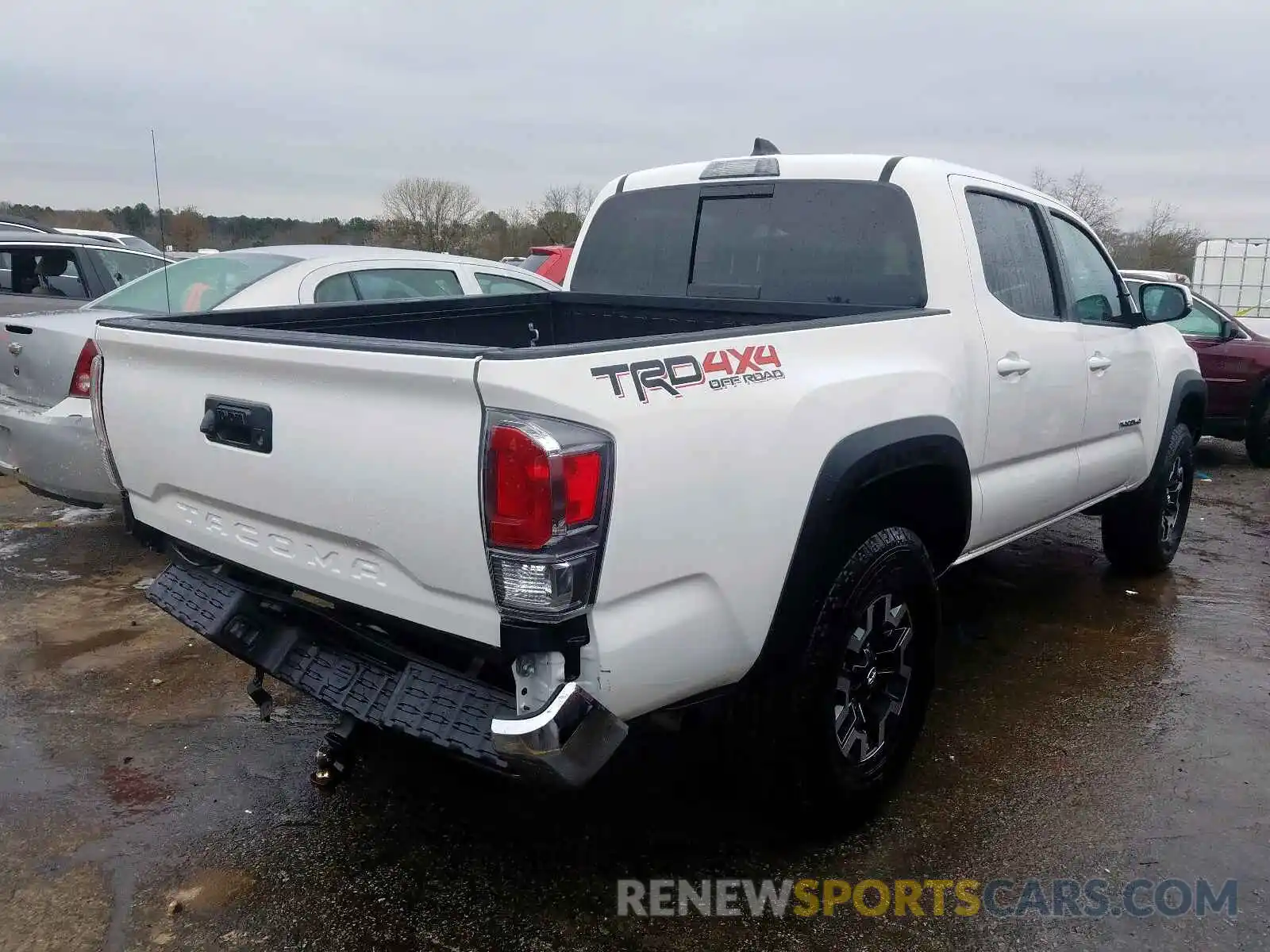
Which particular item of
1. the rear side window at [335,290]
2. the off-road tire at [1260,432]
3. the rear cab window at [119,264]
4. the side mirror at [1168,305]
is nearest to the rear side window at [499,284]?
the rear side window at [335,290]

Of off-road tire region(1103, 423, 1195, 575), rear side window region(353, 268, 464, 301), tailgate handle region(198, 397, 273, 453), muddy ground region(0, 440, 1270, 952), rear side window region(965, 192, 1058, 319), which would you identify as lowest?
muddy ground region(0, 440, 1270, 952)

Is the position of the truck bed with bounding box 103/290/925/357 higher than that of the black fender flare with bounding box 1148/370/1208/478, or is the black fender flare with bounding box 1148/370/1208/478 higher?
the truck bed with bounding box 103/290/925/357

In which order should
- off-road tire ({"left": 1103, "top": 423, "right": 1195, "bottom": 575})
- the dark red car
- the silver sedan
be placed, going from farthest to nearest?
the dark red car, off-road tire ({"left": 1103, "top": 423, "right": 1195, "bottom": 575}), the silver sedan

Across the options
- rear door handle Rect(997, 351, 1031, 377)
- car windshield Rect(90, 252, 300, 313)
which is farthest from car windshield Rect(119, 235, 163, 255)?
rear door handle Rect(997, 351, 1031, 377)

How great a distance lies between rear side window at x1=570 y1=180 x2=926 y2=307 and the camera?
350 centimetres

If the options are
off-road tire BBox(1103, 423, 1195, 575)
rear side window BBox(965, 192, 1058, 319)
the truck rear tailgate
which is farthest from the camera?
off-road tire BBox(1103, 423, 1195, 575)

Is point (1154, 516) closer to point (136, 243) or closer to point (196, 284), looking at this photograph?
point (196, 284)

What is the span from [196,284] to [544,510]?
15.0ft

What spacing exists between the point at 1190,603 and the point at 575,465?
4352 millimetres

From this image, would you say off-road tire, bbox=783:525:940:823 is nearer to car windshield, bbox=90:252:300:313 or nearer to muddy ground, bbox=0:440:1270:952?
muddy ground, bbox=0:440:1270:952

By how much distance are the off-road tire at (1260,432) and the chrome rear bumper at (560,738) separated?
8.85m

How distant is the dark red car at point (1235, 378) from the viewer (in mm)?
8898

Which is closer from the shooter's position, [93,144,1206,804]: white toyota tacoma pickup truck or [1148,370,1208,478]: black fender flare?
[93,144,1206,804]: white toyota tacoma pickup truck

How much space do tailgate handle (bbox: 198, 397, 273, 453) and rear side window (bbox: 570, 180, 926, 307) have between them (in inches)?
78.7
